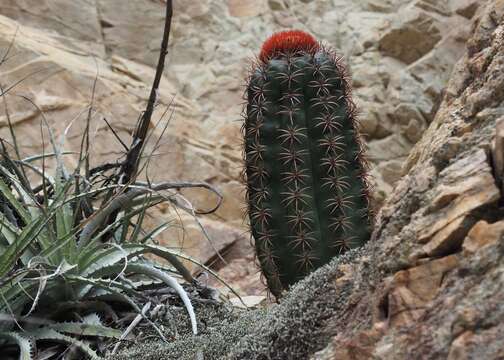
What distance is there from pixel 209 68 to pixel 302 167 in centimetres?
396

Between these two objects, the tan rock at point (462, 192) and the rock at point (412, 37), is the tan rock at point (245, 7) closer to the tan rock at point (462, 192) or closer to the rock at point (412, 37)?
the rock at point (412, 37)

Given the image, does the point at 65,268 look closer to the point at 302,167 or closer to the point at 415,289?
the point at 302,167

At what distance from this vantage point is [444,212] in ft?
4.15

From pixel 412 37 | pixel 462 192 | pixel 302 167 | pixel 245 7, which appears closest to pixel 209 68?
pixel 245 7

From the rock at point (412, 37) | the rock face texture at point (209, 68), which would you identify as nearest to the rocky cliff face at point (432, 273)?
the rock face texture at point (209, 68)

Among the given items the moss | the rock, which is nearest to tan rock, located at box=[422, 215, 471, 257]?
the moss

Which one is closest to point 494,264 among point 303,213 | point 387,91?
point 303,213

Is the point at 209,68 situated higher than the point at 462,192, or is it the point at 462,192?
the point at 209,68

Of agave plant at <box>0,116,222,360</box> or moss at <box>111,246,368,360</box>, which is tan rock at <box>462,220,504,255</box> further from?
agave plant at <box>0,116,222,360</box>

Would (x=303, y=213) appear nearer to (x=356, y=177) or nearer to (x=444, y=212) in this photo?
(x=356, y=177)

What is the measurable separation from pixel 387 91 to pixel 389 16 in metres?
0.81

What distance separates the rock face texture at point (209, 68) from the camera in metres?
6.10

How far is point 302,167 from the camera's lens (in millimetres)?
3309

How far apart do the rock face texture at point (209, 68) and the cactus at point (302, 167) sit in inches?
99.3
